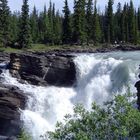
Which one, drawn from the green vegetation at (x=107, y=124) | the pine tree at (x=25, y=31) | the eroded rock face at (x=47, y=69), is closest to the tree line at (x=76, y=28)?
the pine tree at (x=25, y=31)

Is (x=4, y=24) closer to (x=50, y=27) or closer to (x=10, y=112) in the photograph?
(x=50, y=27)

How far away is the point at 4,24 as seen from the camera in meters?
105

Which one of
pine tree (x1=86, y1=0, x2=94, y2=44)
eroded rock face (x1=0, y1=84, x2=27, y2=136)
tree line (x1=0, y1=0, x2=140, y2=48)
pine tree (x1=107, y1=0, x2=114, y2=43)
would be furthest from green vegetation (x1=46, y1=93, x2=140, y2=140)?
pine tree (x1=107, y1=0, x2=114, y2=43)

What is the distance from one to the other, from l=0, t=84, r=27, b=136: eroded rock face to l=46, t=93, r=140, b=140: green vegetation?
28.8m

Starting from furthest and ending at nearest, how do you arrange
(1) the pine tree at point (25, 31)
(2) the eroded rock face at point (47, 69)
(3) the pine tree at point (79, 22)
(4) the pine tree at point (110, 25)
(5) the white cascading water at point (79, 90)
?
(4) the pine tree at point (110, 25), (3) the pine tree at point (79, 22), (1) the pine tree at point (25, 31), (2) the eroded rock face at point (47, 69), (5) the white cascading water at point (79, 90)

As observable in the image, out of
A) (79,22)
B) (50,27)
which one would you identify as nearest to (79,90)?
(79,22)

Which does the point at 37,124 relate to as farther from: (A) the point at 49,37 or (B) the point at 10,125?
(A) the point at 49,37

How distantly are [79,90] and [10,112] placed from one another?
940cm

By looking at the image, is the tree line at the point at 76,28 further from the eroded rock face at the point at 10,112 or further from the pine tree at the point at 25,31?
the eroded rock face at the point at 10,112

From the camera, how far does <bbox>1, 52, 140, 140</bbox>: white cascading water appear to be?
51.2 metres

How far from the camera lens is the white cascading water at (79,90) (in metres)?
51.2

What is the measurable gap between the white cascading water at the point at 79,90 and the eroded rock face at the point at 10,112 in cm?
76

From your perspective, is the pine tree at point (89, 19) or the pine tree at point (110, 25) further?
the pine tree at point (110, 25)

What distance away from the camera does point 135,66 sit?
54.1 meters
